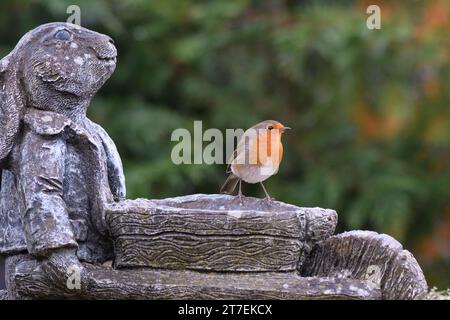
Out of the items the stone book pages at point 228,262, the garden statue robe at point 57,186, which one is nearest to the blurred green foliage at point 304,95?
the garden statue robe at point 57,186

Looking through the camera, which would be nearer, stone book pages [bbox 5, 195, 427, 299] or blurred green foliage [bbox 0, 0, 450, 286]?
stone book pages [bbox 5, 195, 427, 299]

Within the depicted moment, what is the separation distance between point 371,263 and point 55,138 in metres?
1.24

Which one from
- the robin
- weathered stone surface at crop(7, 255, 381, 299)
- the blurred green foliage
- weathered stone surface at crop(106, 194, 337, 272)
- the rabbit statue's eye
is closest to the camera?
weathered stone surface at crop(7, 255, 381, 299)

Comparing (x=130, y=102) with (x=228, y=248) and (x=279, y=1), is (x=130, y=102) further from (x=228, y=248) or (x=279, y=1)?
(x=228, y=248)

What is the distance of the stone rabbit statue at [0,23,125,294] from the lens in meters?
3.70

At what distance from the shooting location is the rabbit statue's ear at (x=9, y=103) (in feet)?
12.2

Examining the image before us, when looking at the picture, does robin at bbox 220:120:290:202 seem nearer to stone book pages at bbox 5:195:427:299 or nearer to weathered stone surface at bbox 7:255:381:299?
stone book pages at bbox 5:195:427:299

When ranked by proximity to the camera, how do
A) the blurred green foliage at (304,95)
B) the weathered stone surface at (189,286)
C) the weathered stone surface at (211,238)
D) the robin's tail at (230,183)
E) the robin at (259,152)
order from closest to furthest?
the weathered stone surface at (189,286) < the weathered stone surface at (211,238) < the robin at (259,152) < the robin's tail at (230,183) < the blurred green foliage at (304,95)

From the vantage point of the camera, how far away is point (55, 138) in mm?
3732

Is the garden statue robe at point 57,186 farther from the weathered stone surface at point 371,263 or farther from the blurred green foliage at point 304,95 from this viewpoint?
the blurred green foliage at point 304,95

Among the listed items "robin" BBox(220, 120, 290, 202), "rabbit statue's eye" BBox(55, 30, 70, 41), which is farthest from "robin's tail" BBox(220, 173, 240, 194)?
"rabbit statue's eye" BBox(55, 30, 70, 41)

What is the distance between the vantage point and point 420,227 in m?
8.89

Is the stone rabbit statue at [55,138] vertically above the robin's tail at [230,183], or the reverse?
the stone rabbit statue at [55,138]

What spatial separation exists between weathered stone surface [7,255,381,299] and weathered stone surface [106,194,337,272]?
1.6 inches
